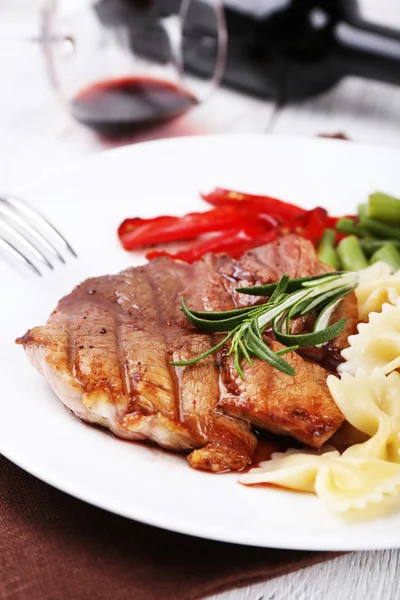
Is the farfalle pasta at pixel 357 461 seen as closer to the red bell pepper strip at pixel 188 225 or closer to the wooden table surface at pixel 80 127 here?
the red bell pepper strip at pixel 188 225

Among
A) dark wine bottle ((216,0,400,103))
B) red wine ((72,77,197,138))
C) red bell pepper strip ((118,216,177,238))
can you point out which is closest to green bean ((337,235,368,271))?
red bell pepper strip ((118,216,177,238))

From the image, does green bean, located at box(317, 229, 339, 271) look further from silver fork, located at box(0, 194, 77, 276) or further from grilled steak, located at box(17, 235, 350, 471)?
silver fork, located at box(0, 194, 77, 276)

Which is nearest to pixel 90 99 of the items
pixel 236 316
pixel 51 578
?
pixel 236 316

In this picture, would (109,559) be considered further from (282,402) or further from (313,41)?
(313,41)

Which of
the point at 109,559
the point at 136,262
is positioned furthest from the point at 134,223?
the point at 109,559

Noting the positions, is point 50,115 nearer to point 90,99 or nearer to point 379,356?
point 90,99
